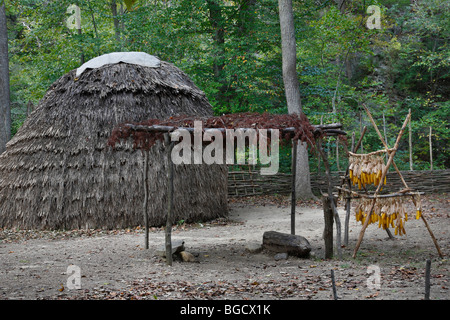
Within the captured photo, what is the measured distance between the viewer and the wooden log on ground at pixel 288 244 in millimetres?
6520

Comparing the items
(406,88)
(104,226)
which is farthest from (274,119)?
(406,88)

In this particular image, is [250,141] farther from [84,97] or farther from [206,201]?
[84,97]

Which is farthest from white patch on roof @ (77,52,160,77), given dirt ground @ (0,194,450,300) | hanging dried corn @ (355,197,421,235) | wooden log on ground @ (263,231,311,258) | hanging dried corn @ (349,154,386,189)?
hanging dried corn @ (355,197,421,235)

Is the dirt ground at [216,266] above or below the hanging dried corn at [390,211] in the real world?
below

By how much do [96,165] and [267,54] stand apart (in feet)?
30.8

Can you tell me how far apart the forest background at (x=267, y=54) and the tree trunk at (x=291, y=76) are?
5.39 ft

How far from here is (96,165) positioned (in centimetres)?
945

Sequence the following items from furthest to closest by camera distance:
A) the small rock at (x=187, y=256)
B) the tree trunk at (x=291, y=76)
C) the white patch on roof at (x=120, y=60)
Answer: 1. the tree trunk at (x=291, y=76)
2. the white patch on roof at (x=120, y=60)
3. the small rock at (x=187, y=256)

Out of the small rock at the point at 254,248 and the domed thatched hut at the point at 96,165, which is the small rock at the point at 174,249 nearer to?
the small rock at the point at 254,248

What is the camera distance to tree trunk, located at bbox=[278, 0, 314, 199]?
40.9ft

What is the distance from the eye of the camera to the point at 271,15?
15875 millimetres

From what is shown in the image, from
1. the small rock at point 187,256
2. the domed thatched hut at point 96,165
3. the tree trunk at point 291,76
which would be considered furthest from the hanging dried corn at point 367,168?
the tree trunk at point 291,76

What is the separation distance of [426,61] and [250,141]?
14.5 metres

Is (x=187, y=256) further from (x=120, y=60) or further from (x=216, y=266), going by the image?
(x=120, y=60)
